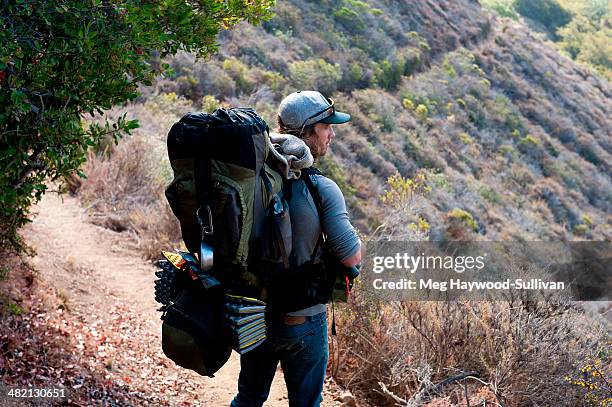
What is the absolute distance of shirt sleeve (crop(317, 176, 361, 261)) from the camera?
8.04ft

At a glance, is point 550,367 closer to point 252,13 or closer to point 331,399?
point 331,399

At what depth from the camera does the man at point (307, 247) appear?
8.01 ft

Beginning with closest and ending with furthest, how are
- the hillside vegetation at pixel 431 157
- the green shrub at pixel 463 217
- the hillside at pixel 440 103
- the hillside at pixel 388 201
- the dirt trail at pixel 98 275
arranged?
the hillside at pixel 388 201 → the hillside vegetation at pixel 431 157 → the dirt trail at pixel 98 275 → the hillside at pixel 440 103 → the green shrub at pixel 463 217

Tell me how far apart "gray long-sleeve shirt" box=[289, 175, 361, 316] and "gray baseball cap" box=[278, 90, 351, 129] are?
0.25 metres

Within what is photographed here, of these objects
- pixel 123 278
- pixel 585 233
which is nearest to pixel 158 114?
pixel 123 278

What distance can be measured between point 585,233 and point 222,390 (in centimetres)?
2006

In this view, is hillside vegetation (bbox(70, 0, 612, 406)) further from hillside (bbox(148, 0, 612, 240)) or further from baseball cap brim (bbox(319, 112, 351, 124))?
baseball cap brim (bbox(319, 112, 351, 124))

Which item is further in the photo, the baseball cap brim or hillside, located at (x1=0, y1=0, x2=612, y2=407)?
hillside, located at (x1=0, y1=0, x2=612, y2=407)

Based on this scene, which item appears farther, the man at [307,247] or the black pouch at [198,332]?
the man at [307,247]

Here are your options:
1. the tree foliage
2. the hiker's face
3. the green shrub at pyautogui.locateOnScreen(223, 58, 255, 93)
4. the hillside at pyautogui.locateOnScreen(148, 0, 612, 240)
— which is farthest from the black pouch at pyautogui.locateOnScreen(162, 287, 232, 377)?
the green shrub at pyautogui.locateOnScreen(223, 58, 255, 93)

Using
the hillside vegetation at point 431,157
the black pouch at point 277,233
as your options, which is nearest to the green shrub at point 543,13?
the hillside vegetation at point 431,157

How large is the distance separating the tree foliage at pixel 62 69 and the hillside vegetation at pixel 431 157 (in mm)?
1042

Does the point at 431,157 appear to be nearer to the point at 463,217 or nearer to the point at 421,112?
the point at 421,112

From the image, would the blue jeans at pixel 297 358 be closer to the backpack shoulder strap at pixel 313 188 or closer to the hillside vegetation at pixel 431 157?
the backpack shoulder strap at pixel 313 188
